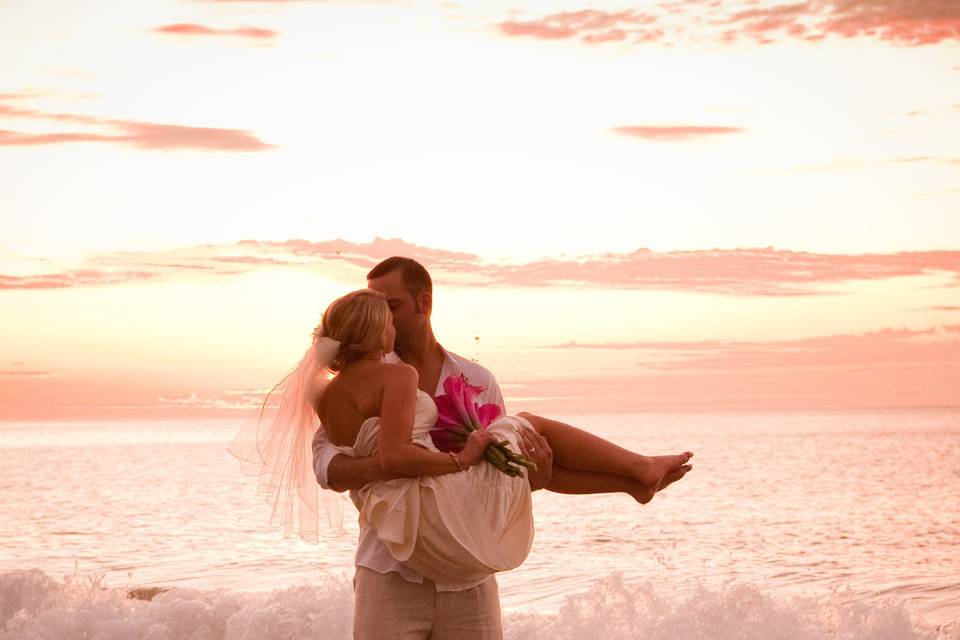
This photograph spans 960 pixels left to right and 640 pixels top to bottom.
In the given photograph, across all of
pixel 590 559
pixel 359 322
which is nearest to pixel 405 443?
pixel 359 322

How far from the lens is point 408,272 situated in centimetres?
380

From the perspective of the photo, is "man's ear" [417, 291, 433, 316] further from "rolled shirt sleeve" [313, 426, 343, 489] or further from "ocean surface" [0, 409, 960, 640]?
"ocean surface" [0, 409, 960, 640]

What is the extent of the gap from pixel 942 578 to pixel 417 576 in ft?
40.6

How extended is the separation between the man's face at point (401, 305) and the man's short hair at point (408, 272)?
1 centimetres

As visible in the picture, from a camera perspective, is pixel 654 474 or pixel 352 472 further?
pixel 654 474

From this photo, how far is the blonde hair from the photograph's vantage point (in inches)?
139

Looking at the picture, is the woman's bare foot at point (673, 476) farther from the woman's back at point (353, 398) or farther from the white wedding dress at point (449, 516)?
the woman's back at point (353, 398)

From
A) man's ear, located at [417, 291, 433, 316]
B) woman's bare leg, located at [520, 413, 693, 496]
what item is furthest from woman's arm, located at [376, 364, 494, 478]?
man's ear, located at [417, 291, 433, 316]

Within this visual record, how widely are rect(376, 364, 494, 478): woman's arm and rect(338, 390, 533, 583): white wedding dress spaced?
4 centimetres

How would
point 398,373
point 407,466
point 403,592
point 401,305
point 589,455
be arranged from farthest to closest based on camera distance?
point 401,305
point 589,455
point 403,592
point 398,373
point 407,466

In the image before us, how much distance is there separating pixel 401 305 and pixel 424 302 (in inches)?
3.3

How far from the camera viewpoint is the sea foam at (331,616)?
8.55m

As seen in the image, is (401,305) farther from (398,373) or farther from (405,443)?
(405,443)

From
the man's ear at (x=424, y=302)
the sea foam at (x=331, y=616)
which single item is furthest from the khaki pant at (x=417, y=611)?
the sea foam at (x=331, y=616)
